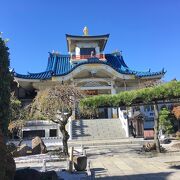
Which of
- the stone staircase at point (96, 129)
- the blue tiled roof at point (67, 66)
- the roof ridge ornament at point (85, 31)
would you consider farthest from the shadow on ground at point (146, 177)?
the roof ridge ornament at point (85, 31)

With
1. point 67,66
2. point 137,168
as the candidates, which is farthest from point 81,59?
point 137,168

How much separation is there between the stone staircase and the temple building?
4.11 ft

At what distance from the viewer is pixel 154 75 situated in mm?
37938

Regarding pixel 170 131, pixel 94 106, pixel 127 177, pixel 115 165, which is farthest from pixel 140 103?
pixel 170 131

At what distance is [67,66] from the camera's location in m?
41.6

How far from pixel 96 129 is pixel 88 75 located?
29.5 feet

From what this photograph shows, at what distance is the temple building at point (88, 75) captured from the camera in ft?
119

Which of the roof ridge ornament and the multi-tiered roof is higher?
the roof ridge ornament

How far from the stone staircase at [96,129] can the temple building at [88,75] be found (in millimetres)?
1251

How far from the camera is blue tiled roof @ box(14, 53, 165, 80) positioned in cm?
3644

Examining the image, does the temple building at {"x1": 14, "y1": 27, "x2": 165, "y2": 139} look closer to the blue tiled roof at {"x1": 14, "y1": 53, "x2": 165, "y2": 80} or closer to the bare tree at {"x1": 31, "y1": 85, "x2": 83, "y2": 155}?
the blue tiled roof at {"x1": 14, "y1": 53, "x2": 165, "y2": 80}

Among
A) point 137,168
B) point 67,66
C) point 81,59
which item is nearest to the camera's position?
point 137,168

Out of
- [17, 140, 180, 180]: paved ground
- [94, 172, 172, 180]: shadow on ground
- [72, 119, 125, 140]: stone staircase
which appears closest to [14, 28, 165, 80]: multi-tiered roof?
[72, 119, 125, 140]: stone staircase

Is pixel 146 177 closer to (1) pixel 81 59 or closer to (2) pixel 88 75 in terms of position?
(2) pixel 88 75
